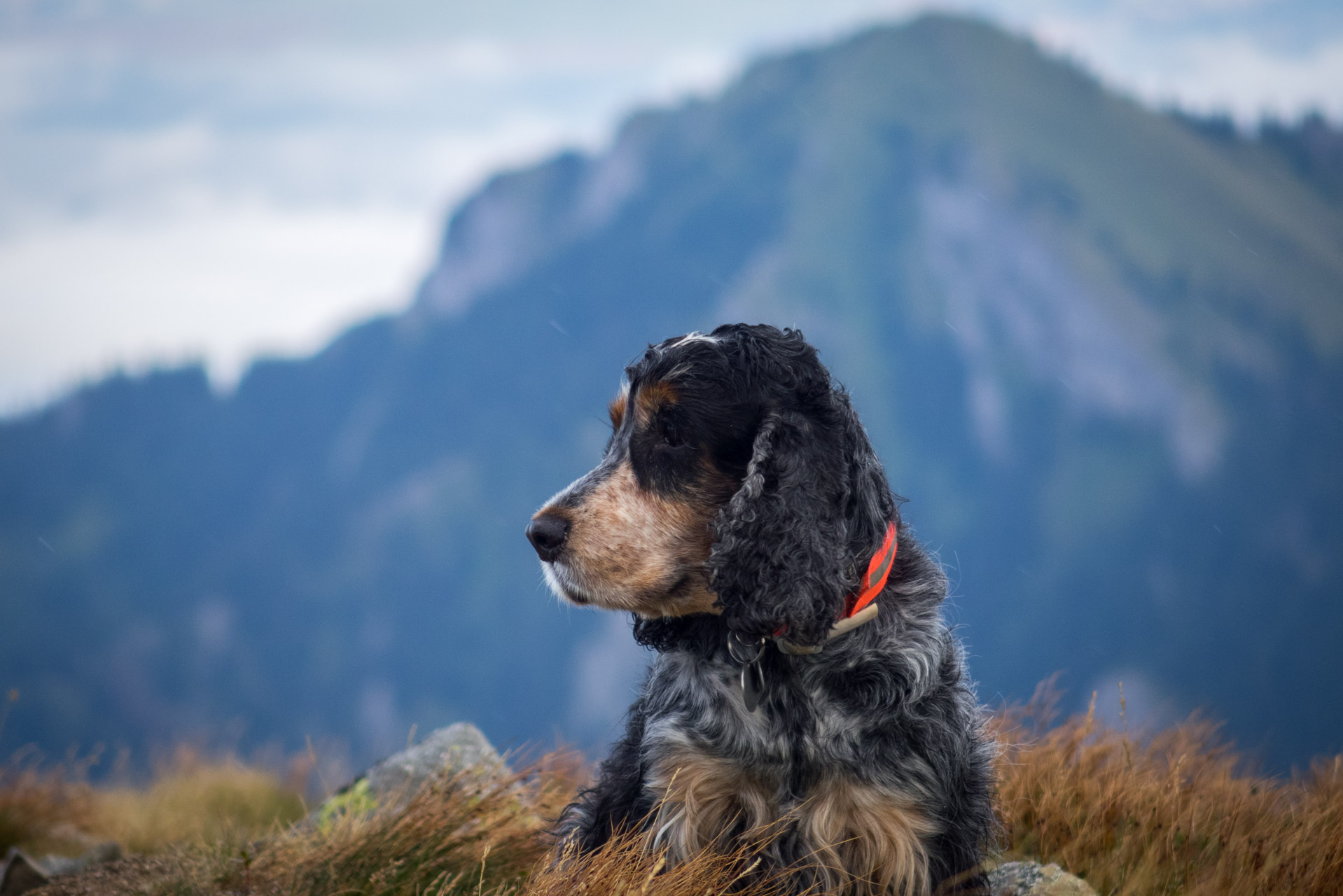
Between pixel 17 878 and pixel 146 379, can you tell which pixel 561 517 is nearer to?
pixel 17 878

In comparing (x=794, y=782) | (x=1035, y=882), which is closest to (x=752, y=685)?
(x=794, y=782)

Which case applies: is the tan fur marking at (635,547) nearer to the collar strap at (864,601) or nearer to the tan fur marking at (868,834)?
the collar strap at (864,601)

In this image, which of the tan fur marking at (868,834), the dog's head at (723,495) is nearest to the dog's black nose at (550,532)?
the dog's head at (723,495)

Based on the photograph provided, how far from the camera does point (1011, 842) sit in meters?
4.55

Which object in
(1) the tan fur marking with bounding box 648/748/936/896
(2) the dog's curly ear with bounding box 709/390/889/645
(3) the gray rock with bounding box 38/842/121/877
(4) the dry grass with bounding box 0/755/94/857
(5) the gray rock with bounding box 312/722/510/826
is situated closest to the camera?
(2) the dog's curly ear with bounding box 709/390/889/645

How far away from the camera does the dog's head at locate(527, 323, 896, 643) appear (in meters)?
3.11

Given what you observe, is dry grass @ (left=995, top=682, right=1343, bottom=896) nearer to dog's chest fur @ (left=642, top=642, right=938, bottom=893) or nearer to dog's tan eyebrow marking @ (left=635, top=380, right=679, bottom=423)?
dog's chest fur @ (left=642, top=642, right=938, bottom=893)

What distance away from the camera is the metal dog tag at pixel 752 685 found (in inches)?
125

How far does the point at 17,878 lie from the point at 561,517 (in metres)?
4.01

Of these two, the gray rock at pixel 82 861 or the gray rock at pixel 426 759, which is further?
the gray rock at pixel 426 759

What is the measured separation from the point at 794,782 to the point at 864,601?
0.63m

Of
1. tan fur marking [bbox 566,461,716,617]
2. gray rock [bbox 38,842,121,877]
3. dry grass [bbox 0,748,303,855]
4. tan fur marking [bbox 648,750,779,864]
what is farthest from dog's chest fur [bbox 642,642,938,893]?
dry grass [bbox 0,748,303,855]

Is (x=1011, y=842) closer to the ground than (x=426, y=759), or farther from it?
closer to the ground

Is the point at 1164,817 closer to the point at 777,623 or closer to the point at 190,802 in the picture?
the point at 777,623
